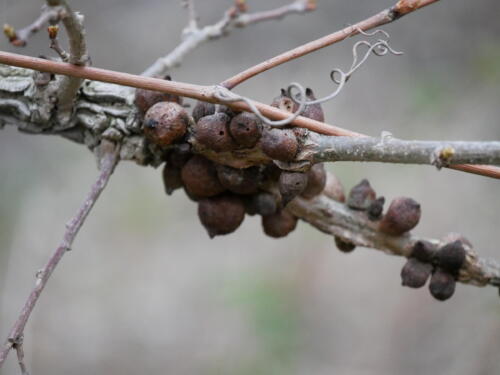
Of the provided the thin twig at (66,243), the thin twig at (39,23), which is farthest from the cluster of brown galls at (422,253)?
the thin twig at (39,23)

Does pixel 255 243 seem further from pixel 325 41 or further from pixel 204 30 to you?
pixel 325 41

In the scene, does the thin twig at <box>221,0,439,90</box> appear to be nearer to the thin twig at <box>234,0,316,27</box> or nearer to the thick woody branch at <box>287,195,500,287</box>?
the thick woody branch at <box>287,195,500,287</box>

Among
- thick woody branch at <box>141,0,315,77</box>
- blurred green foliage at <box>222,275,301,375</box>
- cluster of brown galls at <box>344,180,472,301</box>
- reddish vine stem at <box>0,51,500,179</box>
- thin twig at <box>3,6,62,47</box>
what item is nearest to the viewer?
thin twig at <box>3,6,62,47</box>

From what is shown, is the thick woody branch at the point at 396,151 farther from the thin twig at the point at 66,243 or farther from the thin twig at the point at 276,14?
the thin twig at the point at 276,14

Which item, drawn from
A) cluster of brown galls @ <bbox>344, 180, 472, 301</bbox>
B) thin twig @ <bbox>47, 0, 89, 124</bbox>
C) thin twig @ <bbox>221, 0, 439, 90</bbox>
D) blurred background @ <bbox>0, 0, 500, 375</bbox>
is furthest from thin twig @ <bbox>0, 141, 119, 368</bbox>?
blurred background @ <bbox>0, 0, 500, 375</bbox>

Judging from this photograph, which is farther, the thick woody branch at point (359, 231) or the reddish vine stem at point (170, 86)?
the thick woody branch at point (359, 231)
